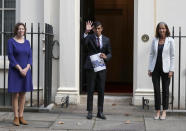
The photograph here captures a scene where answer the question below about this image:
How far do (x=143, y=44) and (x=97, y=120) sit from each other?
87.6 inches

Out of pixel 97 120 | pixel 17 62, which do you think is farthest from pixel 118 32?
pixel 17 62

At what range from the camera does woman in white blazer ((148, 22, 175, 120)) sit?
8.33m

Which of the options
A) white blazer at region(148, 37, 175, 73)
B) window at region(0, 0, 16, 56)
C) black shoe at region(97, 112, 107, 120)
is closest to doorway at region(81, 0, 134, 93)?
window at region(0, 0, 16, 56)

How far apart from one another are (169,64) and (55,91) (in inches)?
117

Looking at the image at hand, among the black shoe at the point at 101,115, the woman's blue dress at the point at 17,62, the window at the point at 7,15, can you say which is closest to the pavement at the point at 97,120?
the black shoe at the point at 101,115

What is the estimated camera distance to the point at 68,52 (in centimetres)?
992

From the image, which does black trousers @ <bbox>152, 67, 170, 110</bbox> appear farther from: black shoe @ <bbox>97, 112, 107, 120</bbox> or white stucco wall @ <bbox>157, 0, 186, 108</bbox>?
white stucco wall @ <bbox>157, 0, 186, 108</bbox>

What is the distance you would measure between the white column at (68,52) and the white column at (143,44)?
1.33m

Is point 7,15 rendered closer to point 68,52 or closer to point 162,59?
point 68,52

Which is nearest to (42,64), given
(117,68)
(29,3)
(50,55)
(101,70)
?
(50,55)

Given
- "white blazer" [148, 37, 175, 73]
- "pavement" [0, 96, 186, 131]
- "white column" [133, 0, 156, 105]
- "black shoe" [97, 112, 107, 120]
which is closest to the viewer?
"pavement" [0, 96, 186, 131]

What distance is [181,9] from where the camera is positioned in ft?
32.3

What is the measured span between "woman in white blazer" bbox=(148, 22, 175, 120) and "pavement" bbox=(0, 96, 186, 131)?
421 millimetres

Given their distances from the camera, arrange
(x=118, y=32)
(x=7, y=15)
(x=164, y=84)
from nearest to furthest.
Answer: (x=164, y=84) → (x=7, y=15) → (x=118, y=32)
